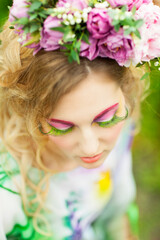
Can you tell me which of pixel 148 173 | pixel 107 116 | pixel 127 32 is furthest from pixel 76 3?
pixel 148 173

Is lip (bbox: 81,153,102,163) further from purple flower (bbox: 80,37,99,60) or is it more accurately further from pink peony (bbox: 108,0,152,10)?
pink peony (bbox: 108,0,152,10)

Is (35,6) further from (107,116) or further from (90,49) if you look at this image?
(107,116)

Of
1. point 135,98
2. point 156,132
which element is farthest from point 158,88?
point 156,132

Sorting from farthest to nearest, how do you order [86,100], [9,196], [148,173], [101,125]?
1. [148,173]
2. [9,196]
3. [101,125]
4. [86,100]

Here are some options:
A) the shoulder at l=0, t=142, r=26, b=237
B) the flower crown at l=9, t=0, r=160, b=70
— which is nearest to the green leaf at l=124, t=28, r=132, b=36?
the flower crown at l=9, t=0, r=160, b=70

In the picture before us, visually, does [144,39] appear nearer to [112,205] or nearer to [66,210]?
[66,210]

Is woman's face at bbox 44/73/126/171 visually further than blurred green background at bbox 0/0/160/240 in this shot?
No

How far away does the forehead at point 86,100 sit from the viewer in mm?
1114

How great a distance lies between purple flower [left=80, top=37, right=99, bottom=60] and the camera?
1.04 m

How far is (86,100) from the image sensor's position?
112cm

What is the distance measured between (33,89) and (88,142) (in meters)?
0.26

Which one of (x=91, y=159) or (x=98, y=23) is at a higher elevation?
(x=98, y=23)

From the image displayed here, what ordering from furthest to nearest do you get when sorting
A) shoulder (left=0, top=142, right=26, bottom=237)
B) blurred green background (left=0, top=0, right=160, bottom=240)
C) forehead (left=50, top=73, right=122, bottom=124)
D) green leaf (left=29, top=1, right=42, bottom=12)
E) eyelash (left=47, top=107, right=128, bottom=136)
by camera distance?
blurred green background (left=0, top=0, right=160, bottom=240) < shoulder (left=0, top=142, right=26, bottom=237) < eyelash (left=47, top=107, right=128, bottom=136) < forehead (left=50, top=73, right=122, bottom=124) < green leaf (left=29, top=1, right=42, bottom=12)

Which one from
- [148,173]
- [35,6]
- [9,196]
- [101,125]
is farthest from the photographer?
[148,173]
